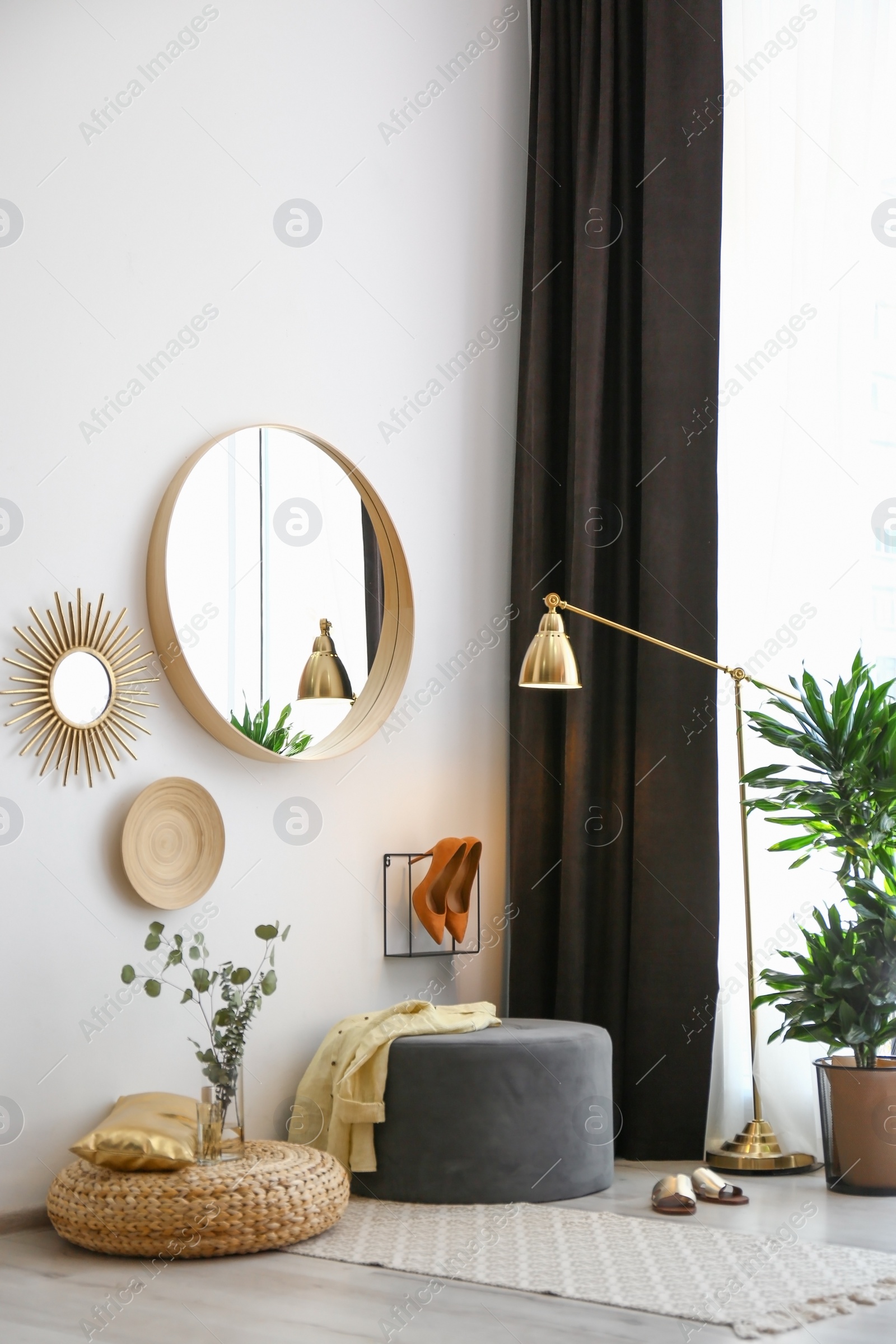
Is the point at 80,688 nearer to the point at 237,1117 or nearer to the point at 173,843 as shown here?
the point at 173,843

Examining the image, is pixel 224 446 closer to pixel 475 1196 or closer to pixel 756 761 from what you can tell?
pixel 756 761

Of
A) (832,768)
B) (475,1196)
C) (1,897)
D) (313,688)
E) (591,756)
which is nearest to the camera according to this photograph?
(1,897)

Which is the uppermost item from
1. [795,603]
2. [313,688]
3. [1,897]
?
[795,603]

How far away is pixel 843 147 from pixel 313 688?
1891 millimetres

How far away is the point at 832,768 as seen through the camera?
2.92 meters

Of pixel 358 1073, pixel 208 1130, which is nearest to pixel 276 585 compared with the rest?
pixel 358 1073

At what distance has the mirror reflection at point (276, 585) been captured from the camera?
2.88m

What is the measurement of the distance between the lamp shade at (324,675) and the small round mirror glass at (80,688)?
53 cm

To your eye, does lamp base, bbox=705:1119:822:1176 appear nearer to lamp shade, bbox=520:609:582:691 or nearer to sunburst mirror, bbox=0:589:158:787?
lamp shade, bbox=520:609:582:691

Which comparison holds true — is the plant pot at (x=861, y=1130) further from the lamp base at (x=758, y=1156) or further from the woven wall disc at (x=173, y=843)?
the woven wall disc at (x=173, y=843)

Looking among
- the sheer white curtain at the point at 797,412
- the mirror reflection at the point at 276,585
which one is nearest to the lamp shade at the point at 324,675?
the mirror reflection at the point at 276,585

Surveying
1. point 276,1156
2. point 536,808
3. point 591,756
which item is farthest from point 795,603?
point 276,1156

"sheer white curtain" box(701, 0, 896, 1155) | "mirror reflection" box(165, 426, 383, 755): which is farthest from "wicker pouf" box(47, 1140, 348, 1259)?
"sheer white curtain" box(701, 0, 896, 1155)

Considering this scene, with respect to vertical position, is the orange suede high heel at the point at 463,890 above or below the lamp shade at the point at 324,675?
below
